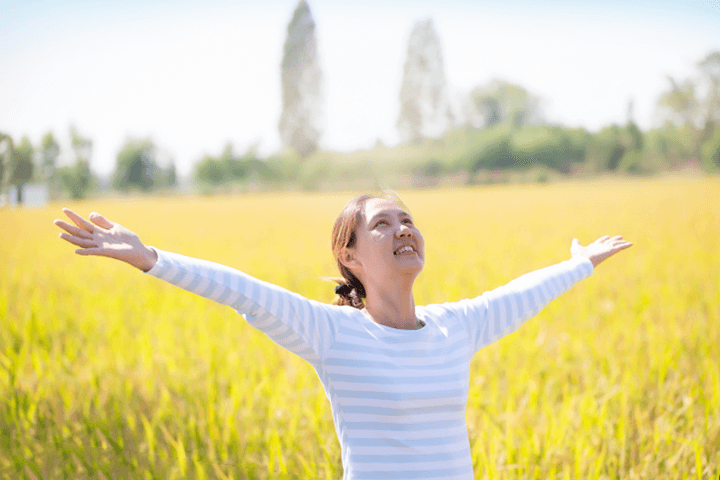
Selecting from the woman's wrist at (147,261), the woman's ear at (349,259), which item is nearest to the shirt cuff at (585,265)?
the woman's ear at (349,259)

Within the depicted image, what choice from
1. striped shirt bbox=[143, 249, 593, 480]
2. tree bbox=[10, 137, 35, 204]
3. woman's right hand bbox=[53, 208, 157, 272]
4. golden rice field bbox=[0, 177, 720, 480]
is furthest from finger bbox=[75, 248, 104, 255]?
tree bbox=[10, 137, 35, 204]

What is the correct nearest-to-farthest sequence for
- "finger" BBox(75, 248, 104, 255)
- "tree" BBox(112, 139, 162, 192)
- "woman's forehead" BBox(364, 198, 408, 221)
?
"finger" BBox(75, 248, 104, 255) → "woman's forehead" BBox(364, 198, 408, 221) → "tree" BBox(112, 139, 162, 192)

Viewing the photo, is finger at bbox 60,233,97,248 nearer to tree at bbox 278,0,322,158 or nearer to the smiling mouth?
the smiling mouth

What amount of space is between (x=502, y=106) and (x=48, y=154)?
10665 millimetres

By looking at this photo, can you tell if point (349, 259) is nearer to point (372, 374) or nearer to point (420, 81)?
point (372, 374)

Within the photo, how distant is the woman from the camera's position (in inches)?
36.1

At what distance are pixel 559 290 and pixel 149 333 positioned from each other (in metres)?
2.55

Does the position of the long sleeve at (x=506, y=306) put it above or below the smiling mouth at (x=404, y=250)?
below

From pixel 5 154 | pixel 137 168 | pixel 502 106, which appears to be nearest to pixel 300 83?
pixel 5 154

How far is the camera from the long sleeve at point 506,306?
1174 mm

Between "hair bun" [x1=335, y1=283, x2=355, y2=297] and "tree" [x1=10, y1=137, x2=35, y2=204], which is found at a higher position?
"tree" [x1=10, y1=137, x2=35, y2=204]

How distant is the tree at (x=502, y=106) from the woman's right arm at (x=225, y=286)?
33.7ft

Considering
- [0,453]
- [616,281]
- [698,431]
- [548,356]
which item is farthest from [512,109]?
[0,453]

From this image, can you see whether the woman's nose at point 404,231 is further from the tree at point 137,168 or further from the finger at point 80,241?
the tree at point 137,168
